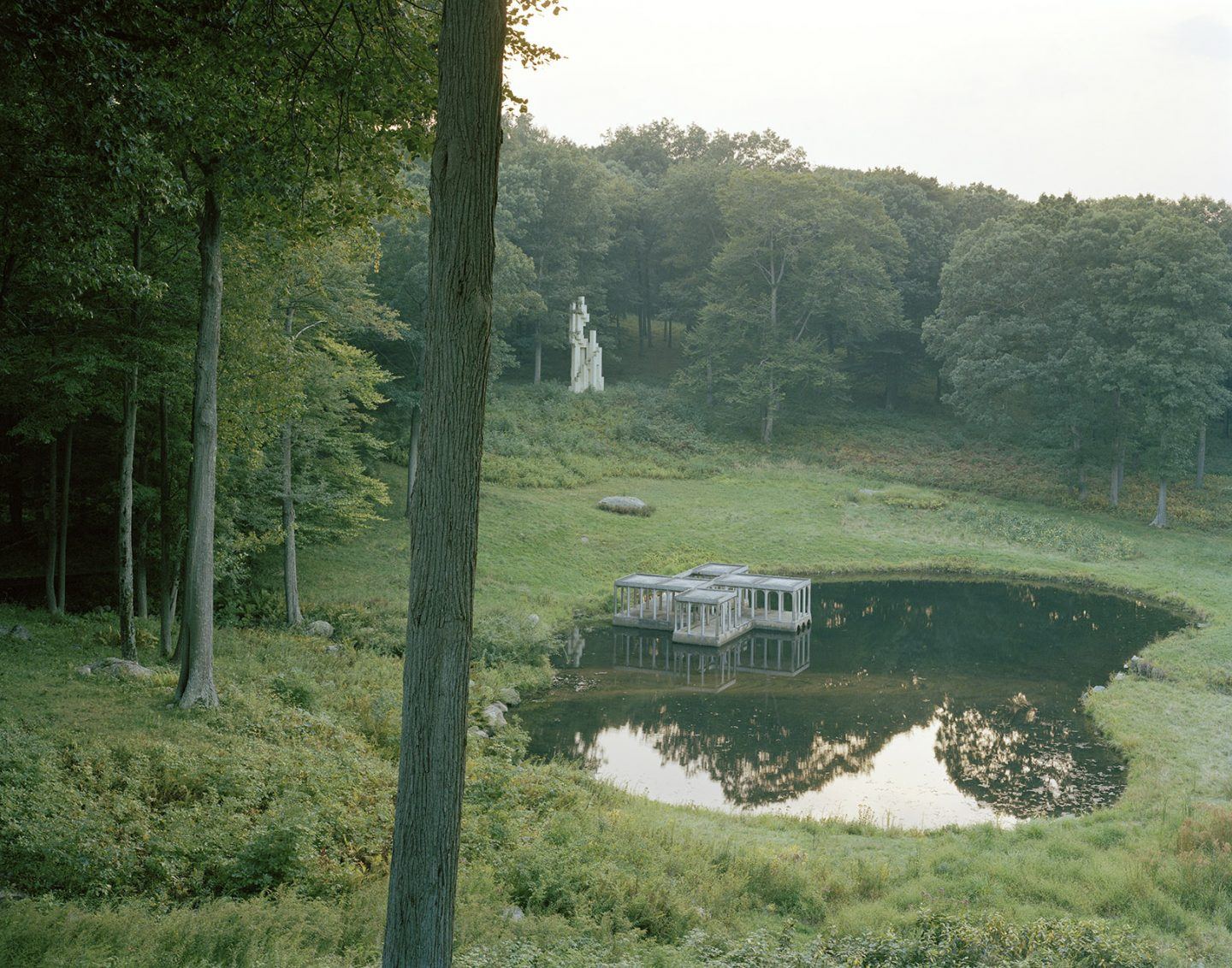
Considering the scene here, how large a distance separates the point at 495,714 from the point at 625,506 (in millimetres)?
17918

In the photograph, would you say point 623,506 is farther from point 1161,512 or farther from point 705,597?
point 1161,512

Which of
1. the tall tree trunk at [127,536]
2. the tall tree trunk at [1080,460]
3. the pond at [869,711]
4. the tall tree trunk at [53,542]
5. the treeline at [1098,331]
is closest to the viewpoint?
the tall tree trunk at [127,536]

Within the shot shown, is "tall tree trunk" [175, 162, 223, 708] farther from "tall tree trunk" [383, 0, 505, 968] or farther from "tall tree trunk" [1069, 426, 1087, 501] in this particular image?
"tall tree trunk" [1069, 426, 1087, 501]

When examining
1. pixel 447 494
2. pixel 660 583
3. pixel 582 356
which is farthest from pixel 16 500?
pixel 582 356

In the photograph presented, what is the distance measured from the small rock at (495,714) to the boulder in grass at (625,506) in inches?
664

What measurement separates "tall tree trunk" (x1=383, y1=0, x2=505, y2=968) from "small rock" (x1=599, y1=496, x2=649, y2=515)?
2968 centimetres

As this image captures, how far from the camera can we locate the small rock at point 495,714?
17.1 meters

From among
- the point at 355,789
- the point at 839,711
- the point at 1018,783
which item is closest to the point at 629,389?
the point at 839,711

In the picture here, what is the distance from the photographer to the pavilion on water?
24.7 m

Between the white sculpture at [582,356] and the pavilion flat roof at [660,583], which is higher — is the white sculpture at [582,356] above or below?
above

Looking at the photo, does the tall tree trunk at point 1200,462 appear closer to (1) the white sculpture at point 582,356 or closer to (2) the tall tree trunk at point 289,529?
(1) the white sculpture at point 582,356

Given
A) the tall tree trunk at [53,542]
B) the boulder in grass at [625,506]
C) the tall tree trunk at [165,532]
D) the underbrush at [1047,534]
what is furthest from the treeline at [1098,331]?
the tall tree trunk at [53,542]

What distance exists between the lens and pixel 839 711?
761 inches

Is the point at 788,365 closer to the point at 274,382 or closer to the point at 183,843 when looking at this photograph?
the point at 274,382
